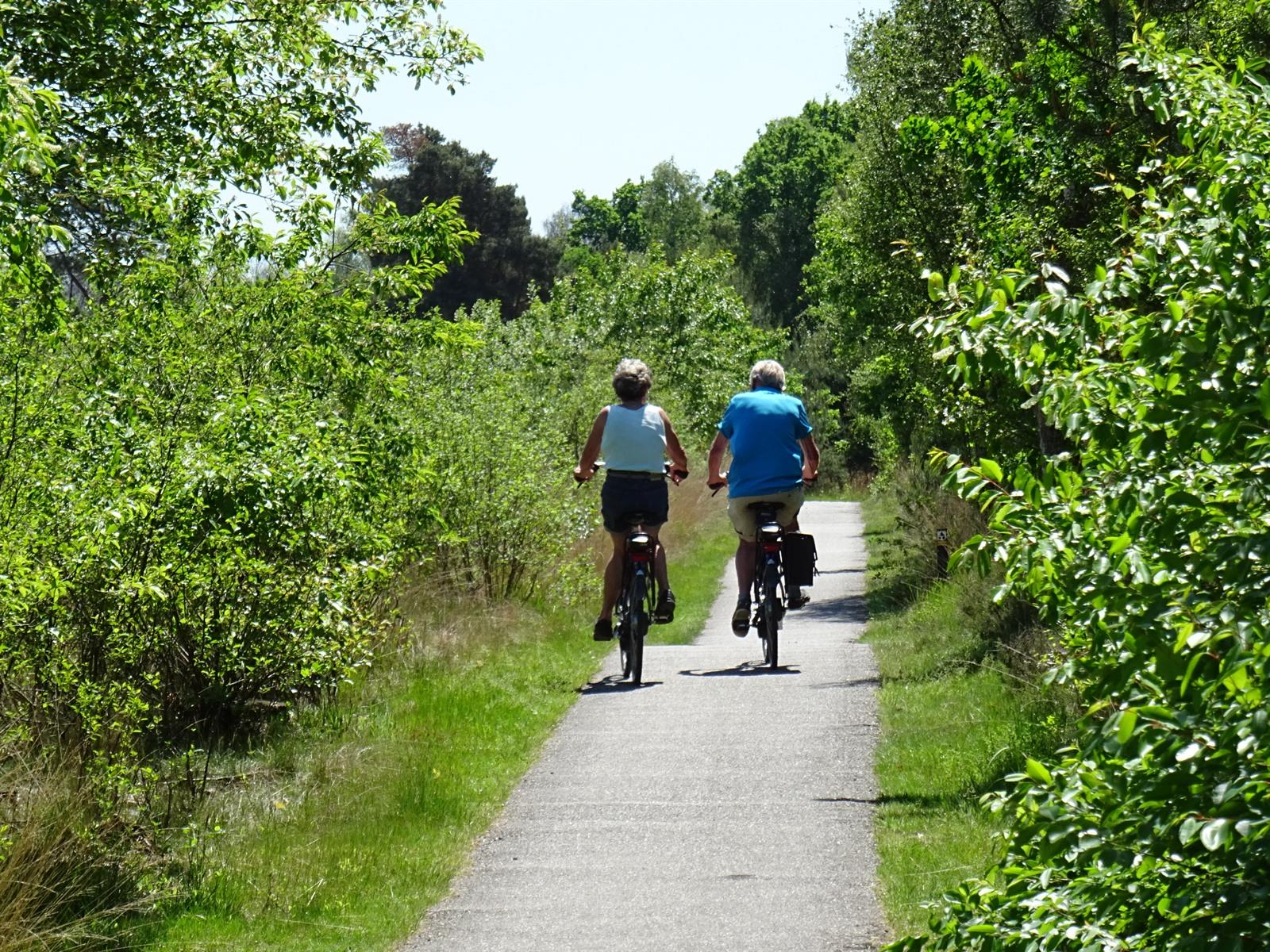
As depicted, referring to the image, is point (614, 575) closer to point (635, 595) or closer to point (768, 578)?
point (635, 595)

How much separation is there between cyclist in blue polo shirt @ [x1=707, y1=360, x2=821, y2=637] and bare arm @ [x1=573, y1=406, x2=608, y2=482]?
2.87 feet

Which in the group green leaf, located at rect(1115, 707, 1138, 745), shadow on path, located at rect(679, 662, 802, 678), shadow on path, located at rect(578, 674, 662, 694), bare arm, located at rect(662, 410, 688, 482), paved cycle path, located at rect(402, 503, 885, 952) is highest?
bare arm, located at rect(662, 410, 688, 482)

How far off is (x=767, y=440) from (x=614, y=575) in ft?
4.87

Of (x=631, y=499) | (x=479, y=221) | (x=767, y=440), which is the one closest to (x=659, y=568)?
(x=631, y=499)

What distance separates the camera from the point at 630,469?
11.3 metres

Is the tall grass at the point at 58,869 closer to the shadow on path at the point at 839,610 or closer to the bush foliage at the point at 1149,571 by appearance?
the bush foliage at the point at 1149,571

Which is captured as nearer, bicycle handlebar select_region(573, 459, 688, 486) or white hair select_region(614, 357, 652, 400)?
white hair select_region(614, 357, 652, 400)

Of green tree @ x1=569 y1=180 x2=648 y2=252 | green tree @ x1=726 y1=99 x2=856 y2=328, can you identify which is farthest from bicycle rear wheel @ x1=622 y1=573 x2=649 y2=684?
green tree @ x1=569 y1=180 x2=648 y2=252

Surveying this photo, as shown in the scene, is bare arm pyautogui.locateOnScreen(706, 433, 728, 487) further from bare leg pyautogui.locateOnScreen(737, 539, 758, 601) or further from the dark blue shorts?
the dark blue shorts

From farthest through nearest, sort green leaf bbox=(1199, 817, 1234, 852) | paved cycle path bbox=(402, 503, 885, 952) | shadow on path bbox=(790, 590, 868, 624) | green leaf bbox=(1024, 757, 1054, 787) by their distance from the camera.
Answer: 1. shadow on path bbox=(790, 590, 868, 624)
2. paved cycle path bbox=(402, 503, 885, 952)
3. green leaf bbox=(1024, 757, 1054, 787)
4. green leaf bbox=(1199, 817, 1234, 852)

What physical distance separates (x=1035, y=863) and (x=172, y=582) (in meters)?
4.55

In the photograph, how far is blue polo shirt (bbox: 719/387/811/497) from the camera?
11727 millimetres

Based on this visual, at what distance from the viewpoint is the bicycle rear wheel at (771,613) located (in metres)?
11.6

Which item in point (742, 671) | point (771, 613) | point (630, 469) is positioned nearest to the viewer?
point (630, 469)
